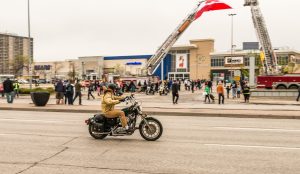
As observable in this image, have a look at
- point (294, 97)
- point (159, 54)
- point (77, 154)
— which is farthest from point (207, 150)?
point (159, 54)

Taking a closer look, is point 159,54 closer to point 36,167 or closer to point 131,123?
point 131,123

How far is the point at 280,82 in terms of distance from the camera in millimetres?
39656

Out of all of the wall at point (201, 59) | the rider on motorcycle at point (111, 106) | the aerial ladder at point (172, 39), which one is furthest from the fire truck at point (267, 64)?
the wall at point (201, 59)

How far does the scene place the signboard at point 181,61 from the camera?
127 metres

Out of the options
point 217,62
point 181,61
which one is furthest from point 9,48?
point 217,62

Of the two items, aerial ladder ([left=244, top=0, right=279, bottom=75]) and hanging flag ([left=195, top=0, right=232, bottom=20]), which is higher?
hanging flag ([left=195, top=0, right=232, bottom=20])

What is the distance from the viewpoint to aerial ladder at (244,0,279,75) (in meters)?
42.1

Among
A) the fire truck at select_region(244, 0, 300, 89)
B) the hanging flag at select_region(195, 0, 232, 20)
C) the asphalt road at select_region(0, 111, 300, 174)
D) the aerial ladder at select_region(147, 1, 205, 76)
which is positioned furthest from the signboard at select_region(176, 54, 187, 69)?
the asphalt road at select_region(0, 111, 300, 174)

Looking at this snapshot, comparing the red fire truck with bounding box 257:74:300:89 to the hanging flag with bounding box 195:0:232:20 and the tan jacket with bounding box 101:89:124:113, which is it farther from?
the tan jacket with bounding box 101:89:124:113

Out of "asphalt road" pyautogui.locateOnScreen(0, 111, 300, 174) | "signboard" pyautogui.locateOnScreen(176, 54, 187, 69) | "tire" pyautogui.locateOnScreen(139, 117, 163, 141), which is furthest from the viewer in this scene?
"signboard" pyautogui.locateOnScreen(176, 54, 187, 69)

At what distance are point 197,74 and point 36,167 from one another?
12099 cm

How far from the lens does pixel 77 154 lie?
8.39 metres

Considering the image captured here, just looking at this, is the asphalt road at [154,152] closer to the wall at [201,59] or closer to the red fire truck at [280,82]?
the red fire truck at [280,82]

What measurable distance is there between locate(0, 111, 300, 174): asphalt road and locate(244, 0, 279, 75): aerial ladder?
31590mm
